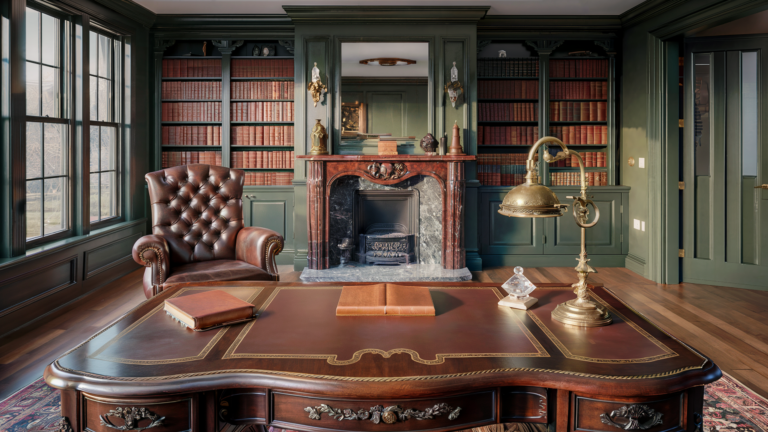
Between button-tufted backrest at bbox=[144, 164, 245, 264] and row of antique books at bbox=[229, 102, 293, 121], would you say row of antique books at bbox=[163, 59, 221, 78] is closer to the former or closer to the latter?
row of antique books at bbox=[229, 102, 293, 121]

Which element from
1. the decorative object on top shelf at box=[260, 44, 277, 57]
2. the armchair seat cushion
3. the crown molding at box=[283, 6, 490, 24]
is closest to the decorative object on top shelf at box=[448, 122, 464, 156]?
the crown molding at box=[283, 6, 490, 24]

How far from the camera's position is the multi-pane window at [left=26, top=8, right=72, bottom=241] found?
3912 mm

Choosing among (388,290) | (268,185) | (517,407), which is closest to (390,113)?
(268,185)

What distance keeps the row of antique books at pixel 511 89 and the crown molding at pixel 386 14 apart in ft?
2.55

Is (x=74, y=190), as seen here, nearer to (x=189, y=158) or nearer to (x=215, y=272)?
(x=189, y=158)

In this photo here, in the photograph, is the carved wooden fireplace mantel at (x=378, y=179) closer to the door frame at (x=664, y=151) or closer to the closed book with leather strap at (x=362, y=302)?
the door frame at (x=664, y=151)

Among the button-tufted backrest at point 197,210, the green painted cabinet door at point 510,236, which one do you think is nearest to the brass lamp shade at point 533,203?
the button-tufted backrest at point 197,210

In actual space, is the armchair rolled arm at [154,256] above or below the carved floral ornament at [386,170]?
below

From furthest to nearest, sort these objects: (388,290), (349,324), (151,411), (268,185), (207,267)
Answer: (268,185) → (207,267) → (388,290) → (349,324) → (151,411)

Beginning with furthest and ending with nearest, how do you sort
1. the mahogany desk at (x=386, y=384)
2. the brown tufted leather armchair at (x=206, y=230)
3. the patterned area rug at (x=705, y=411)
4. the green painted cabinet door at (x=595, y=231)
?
the green painted cabinet door at (x=595, y=231) < the brown tufted leather armchair at (x=206, y=230) < the patterned area rug at (x=705, y=411) < the mahogany desk at (x=386, y=384)

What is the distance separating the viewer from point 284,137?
5785 mm

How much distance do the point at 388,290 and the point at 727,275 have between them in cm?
418

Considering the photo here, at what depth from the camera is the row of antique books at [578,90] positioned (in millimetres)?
5723

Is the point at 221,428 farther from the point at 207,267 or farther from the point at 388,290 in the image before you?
the point at 207,267
